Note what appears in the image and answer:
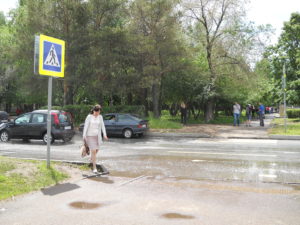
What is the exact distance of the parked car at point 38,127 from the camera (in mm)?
15055

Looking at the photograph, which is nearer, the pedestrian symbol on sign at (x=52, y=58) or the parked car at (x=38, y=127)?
the pedestrian symbol on sign at (x=52, y=58)

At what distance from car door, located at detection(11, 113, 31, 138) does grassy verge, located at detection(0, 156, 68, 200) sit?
7575mm

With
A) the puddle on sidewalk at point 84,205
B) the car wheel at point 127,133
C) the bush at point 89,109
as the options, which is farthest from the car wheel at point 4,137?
the puddle on sidewalk at point 84,205

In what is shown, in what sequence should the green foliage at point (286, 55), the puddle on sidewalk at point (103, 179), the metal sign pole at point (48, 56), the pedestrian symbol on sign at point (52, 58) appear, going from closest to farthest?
the puddle on sidewalk at point (103, 179), the metal sign pole at point (48, 56), the pedestrian symbol on sign at point (52, 58), the green foliage at point (286, 55)

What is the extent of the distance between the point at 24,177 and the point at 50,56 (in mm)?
2764

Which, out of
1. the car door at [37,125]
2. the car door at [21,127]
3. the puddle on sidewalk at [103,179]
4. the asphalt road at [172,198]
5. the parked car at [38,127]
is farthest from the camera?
the car door at [21,127]

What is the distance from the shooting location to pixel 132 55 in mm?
23906

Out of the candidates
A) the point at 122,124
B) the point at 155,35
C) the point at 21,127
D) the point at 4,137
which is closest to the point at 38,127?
the point at 21,127

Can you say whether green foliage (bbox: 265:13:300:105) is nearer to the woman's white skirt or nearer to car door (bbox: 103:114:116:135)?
car door (bbox: 103:114:116:135)

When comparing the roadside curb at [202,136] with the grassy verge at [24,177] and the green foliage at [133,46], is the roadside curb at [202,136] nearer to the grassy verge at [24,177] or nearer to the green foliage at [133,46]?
the green foliage at [133,46]

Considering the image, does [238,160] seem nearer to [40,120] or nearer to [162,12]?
[40,120]

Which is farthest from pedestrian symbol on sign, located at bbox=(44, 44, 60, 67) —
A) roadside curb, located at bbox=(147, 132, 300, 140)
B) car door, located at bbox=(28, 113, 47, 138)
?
roadside curb, located at bbox=(147, 132, 300, 140)

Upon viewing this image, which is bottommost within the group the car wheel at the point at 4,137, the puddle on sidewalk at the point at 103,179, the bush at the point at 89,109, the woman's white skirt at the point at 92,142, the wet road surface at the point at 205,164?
the puddle on sidewalk at the point at 103,179

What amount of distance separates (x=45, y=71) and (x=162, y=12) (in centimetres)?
1692
